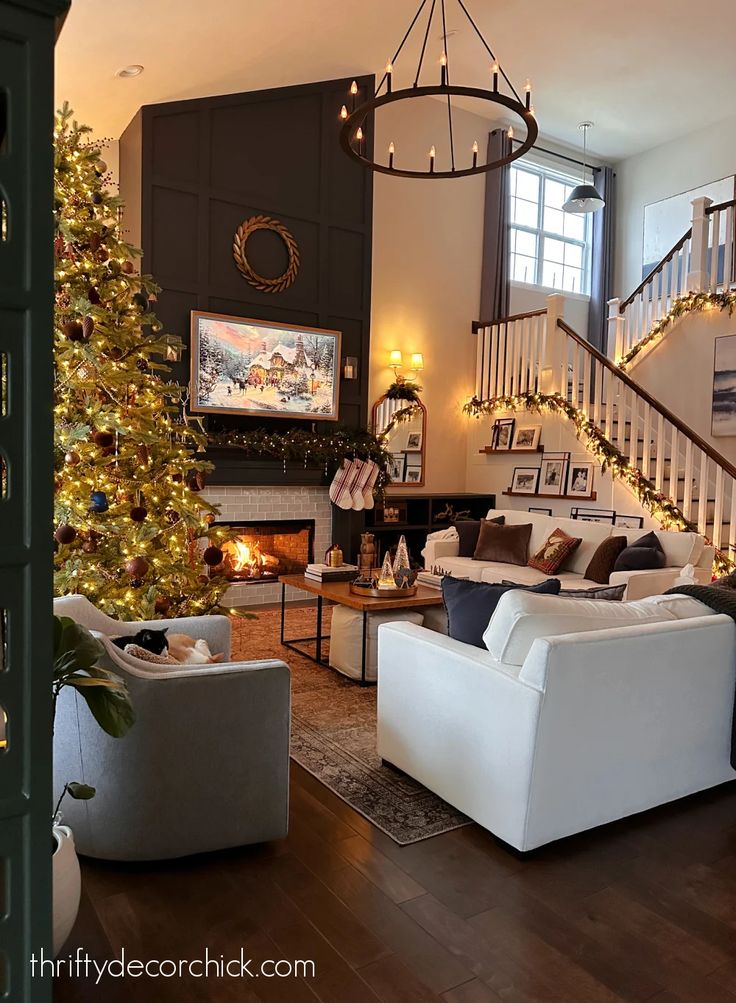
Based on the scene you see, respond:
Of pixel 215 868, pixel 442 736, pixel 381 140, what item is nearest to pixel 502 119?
pixel 381 140

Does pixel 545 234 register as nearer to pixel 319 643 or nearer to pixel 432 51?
pixel 432 51

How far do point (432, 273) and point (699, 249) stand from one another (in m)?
2.83

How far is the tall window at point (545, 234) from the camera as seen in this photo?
940 centimetres

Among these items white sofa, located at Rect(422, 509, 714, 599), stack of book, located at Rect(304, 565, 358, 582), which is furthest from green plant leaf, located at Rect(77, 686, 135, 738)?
white sofa, located at Rect(422, 509, 714, 599)

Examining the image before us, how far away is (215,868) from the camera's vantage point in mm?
2316

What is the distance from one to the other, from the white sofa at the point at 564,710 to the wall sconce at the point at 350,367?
472 cm

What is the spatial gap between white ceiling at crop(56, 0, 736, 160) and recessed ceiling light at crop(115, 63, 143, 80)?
2.7 inches

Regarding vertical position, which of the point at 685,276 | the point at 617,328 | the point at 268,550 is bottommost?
the point at 268,550

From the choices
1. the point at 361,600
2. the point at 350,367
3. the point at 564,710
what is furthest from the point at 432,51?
the point at 564,710

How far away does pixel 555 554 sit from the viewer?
600cm

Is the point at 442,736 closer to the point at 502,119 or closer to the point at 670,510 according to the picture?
the point at 670,510

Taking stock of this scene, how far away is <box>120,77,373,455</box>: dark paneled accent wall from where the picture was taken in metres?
6.29

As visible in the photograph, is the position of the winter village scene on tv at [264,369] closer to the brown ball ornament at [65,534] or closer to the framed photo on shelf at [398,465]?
the framed photo on shelf at [398,465]

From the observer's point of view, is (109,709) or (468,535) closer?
(109,709)
